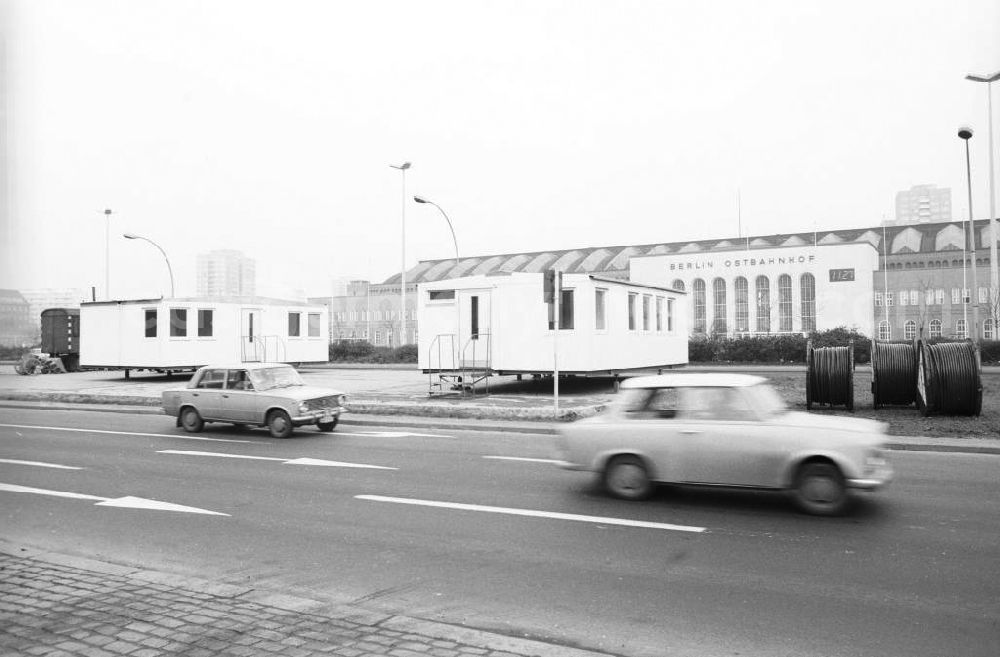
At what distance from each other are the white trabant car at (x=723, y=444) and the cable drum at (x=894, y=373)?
9.69 metres

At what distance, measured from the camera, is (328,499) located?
9328mm

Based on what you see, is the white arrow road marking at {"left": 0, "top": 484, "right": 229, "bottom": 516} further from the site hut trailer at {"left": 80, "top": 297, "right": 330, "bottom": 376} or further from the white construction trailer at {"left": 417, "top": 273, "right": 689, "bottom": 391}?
the site hut trailer at {"left": 80, "top": 297, "right": 330, "bottom": 376}

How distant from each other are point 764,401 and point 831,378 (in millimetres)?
9848

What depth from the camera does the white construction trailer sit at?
23156 mm

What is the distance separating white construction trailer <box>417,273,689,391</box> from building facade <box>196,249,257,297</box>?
169 feet

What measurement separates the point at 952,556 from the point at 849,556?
0.80m

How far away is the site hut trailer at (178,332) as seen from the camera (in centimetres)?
3350

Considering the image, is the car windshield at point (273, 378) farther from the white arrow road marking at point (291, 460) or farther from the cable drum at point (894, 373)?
the cable drum at point (894, 373)

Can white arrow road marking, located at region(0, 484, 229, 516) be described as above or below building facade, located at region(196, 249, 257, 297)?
below

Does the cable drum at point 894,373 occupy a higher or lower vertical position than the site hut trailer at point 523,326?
lower

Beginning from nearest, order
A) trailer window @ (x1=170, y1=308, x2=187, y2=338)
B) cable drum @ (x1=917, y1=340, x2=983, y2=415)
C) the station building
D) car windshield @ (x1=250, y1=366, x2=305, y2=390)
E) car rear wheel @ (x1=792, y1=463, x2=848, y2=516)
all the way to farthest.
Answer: car rear wheel @ (x1=792, y1=463, x2=848, y2=516) < cable drum @ (x1=917, y1=340, x2=983, y2=415) < car windshield @ (x1=250, y1=366, x2=305, y2=390) < trailer window @ (x1=170, y1=308, x2=187, y2=338) < the station building

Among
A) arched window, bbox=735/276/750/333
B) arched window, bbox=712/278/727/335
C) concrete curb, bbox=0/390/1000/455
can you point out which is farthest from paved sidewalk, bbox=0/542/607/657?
arched window, bbox=712/278/727/335

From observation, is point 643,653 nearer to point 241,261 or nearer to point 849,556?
point 849,556

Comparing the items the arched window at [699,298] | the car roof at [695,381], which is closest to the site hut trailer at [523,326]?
the car roof at [695,381]
